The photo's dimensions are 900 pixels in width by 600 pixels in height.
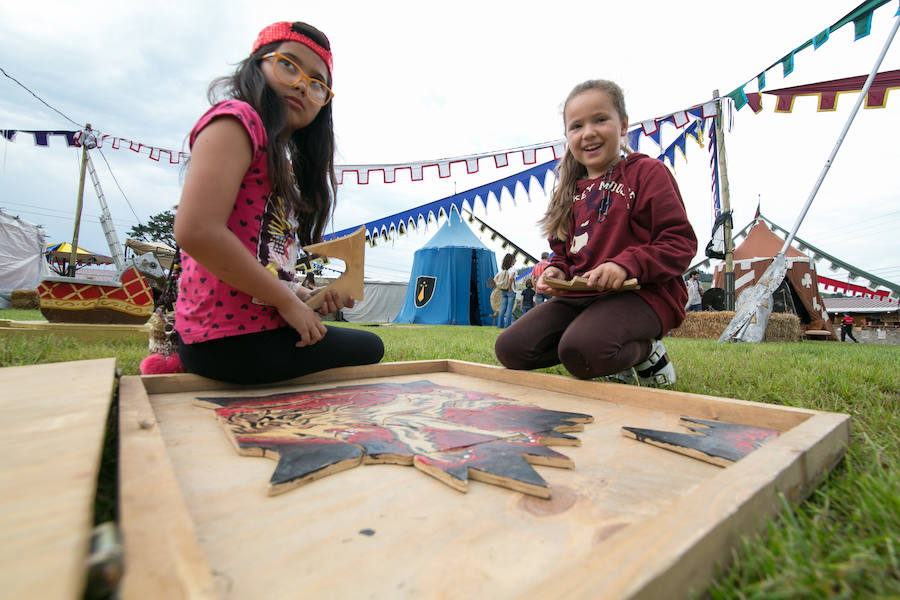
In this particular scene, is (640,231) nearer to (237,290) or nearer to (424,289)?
(237,290)

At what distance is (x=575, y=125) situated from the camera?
146 centimetres

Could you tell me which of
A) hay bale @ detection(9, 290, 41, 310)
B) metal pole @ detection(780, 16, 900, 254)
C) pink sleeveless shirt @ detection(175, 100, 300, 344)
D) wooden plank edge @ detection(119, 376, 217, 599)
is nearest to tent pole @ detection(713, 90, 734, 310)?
metal pole @ detection(780, 16, 900, 254)

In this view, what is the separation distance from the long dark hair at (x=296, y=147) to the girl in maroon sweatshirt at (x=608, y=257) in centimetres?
75

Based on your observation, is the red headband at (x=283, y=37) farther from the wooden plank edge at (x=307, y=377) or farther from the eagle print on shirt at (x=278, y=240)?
the wooden plank edge at (x=307, y=377)

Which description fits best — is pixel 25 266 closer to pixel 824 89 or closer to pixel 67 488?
pixel 67 488

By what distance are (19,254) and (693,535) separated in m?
13.9

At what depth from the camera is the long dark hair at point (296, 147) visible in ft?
3.59

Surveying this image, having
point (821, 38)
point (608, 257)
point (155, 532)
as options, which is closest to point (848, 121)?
point (821, 38)

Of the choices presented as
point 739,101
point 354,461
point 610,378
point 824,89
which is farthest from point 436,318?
point 354,461

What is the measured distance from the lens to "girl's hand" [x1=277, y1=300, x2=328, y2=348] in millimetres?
1059

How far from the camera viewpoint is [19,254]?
32.6 ft

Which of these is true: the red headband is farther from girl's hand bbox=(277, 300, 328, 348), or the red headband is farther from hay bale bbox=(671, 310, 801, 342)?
hay bale bbox=(671, 310, 801, 342)

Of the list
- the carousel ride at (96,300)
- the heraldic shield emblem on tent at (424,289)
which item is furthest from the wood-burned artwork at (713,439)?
the heraldic shield emblem on tent at (424,289)

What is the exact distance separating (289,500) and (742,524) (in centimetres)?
45
